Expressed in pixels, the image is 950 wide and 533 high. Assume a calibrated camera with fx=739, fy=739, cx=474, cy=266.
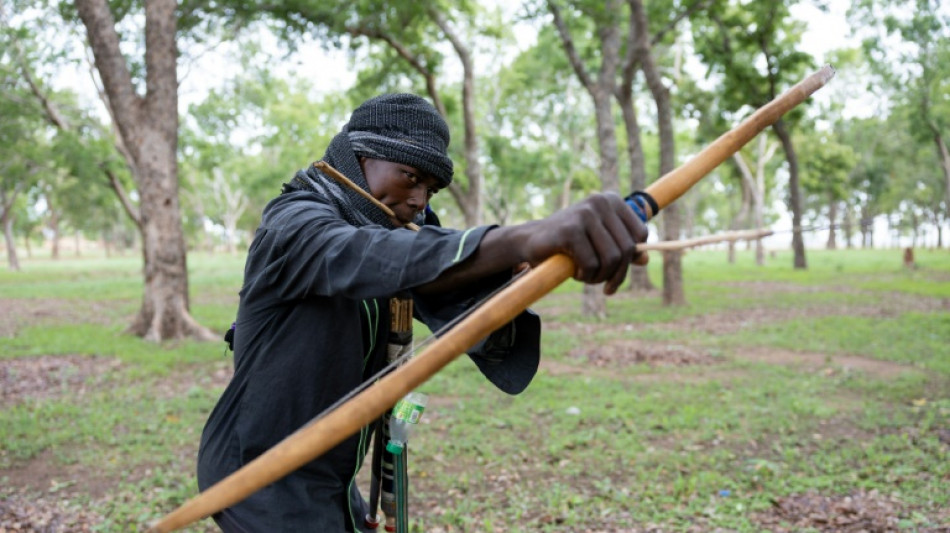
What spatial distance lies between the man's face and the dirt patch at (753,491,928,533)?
4.17m

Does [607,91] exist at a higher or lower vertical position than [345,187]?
higher

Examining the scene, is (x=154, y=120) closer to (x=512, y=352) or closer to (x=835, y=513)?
(x=835, y=513)

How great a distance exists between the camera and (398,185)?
7.33 feet

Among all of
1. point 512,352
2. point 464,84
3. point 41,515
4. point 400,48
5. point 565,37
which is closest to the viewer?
point 512,352

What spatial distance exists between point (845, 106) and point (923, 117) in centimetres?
2025

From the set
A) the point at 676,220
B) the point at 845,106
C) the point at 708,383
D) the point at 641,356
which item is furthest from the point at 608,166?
the point at 845,106

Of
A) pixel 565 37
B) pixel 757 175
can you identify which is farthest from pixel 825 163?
pixel 565 37

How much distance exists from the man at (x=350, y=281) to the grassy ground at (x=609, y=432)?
3526 millimetres

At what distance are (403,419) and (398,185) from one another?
786 mm

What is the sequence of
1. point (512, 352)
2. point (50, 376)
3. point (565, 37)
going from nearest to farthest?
point (512, 352)
point (50, 376)
point (565, 37)

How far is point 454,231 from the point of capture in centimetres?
173

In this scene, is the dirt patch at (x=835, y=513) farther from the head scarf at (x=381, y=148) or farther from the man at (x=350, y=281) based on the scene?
the head scarf at (x=381, y=148)

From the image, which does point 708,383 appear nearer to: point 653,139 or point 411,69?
point 411,69

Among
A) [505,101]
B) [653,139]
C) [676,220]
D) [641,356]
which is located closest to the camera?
[641,356]
